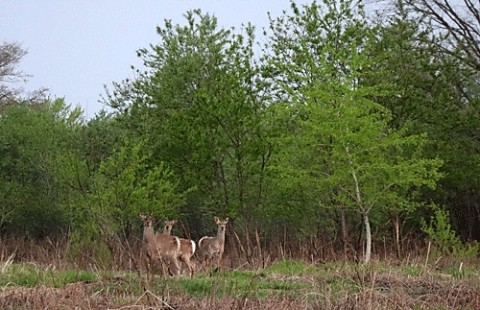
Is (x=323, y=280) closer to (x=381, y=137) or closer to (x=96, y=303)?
(x=96, y=303)

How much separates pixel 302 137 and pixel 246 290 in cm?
1128

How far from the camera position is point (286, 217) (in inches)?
979

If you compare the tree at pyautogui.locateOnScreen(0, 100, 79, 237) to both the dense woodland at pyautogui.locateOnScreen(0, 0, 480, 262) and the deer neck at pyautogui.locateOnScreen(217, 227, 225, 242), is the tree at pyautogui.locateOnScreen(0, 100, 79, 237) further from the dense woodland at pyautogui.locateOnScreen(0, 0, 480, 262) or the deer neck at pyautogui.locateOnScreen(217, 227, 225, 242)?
the deer neck at pyautogui.locateOnScreen(217, 227, 225, 242)

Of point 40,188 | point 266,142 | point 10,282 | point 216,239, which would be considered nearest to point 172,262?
point 216,239

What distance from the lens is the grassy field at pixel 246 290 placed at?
7859mm

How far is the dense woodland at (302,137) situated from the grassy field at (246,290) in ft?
25.6

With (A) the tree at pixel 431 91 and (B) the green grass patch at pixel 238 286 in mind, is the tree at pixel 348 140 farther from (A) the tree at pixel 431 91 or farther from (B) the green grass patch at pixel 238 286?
(B) the green grass patch at pixel 238 286

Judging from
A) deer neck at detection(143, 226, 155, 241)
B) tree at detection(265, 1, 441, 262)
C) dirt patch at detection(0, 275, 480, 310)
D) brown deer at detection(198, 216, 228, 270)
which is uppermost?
tree at detection(265, 1, 441, 262)

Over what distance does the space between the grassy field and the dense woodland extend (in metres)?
7.80

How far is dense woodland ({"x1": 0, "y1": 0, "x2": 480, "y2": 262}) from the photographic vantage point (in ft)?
62.4

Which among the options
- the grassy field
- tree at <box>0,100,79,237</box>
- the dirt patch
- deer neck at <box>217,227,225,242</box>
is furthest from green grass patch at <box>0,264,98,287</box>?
tree at <box>0,100,79,237</box>

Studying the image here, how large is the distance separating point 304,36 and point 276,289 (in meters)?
15.2

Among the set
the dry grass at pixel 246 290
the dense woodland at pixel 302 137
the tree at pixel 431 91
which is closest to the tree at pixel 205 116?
the dense woodland at pixel 302 137

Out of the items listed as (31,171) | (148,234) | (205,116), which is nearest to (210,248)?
(148,234)
